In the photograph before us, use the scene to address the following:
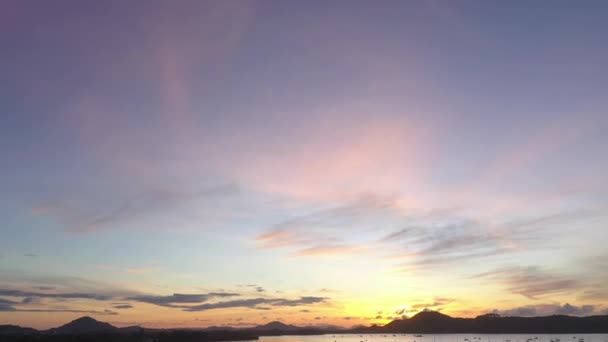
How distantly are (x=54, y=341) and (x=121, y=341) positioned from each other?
25.8 m

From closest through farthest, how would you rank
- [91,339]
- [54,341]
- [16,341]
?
[16,341]
[54,341]
[91,339]

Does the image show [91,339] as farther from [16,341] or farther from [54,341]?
[16,341]

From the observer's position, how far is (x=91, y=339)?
194250 mm

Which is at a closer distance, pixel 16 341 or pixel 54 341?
pixel 16 341

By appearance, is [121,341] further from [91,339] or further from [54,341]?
[54,341]

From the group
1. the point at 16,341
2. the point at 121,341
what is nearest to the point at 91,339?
the point at 121,341

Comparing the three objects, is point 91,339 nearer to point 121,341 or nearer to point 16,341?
point 121,341

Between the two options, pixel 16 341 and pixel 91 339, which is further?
pixel 91 339

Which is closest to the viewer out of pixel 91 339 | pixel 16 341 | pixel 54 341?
pixel 16 341

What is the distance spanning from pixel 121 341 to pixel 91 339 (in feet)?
38.0

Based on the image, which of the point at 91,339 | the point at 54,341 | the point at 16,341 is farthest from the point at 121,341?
the point at 16,341

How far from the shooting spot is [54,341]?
182500 mm

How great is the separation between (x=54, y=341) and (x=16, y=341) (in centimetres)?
1623

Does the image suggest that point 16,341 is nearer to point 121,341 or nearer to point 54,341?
point 54,341
